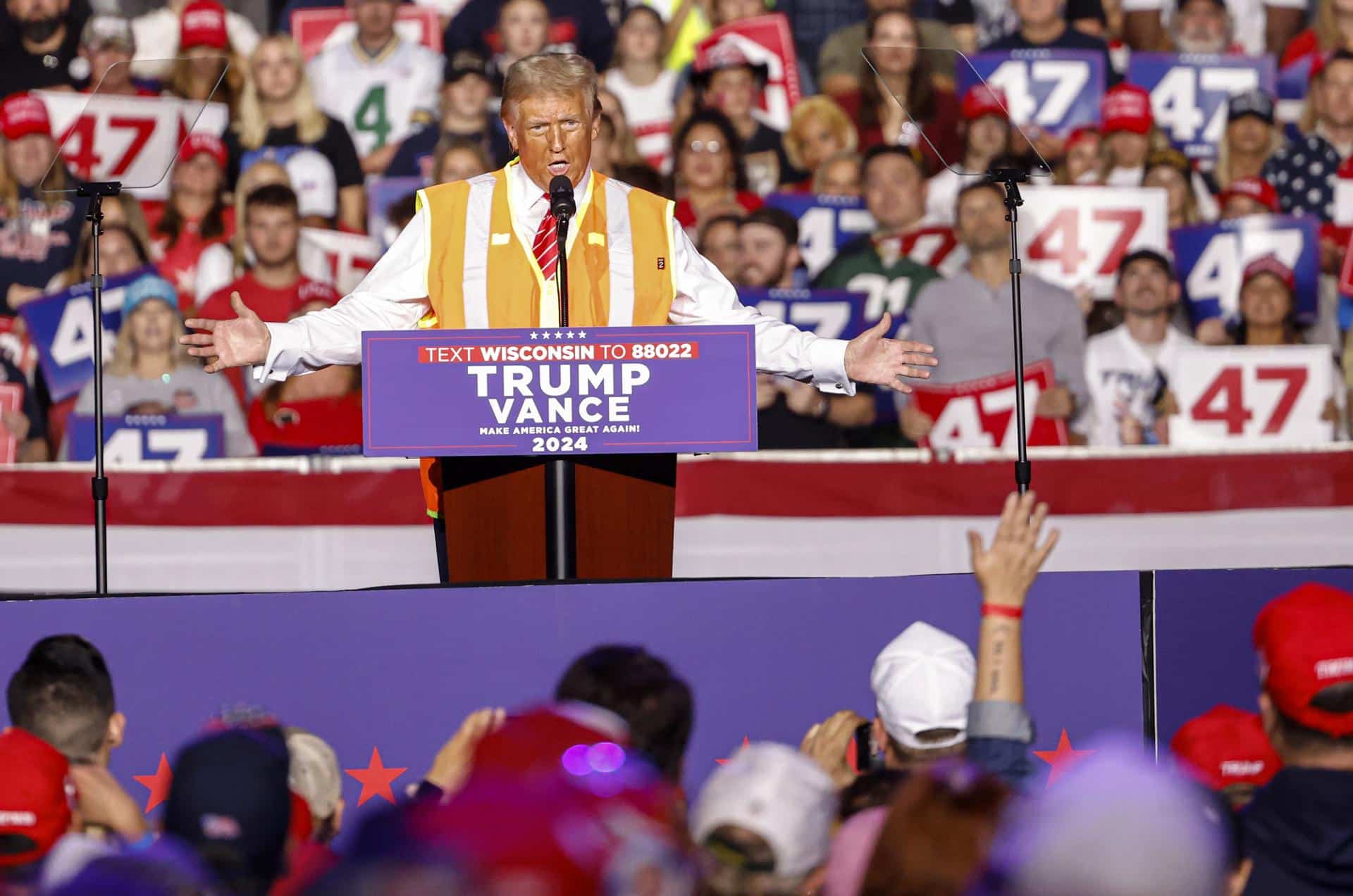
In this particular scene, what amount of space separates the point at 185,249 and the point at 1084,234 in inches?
148

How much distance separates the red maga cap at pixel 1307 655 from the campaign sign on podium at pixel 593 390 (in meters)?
1.20

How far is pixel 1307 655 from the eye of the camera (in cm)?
287

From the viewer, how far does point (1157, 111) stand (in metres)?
9.12

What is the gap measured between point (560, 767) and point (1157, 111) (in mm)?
7902

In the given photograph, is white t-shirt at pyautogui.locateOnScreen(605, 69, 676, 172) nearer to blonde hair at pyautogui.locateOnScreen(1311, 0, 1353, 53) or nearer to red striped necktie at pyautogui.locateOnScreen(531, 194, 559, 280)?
blonde hair at pyautogui.locateOnScreen(1311, 0, 1353, 53)

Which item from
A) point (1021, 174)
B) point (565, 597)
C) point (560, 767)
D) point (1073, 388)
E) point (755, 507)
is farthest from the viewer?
point (1073, 388)

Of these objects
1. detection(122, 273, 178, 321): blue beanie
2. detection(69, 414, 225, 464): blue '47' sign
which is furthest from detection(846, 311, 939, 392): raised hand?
detection(122, 273, 178, 321): blue beanie

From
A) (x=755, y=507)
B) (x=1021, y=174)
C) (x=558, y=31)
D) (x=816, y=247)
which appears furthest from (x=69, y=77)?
(x=1021, y=174)

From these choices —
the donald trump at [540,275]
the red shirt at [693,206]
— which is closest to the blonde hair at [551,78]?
the donald trump at [540,275]

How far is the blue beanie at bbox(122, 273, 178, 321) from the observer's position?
291 inches

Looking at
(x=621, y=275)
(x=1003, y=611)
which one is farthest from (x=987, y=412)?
(x=1003, y=611)

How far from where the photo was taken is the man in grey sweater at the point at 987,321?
7.42 m

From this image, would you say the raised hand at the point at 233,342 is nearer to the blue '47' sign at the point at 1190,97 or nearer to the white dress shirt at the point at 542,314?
the white dress shirt at the point at 542,314

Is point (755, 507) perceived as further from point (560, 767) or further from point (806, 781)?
point (560, 767)
